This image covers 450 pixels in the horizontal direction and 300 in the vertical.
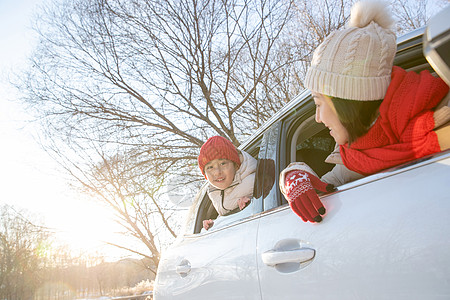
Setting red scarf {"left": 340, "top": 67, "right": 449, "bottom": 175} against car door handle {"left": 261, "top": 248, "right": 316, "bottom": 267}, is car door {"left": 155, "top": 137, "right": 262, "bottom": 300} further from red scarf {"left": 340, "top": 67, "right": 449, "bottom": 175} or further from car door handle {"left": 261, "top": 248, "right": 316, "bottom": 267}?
red scarf {"left": 340, "top": 67, "right": 449, "bottom": 175}

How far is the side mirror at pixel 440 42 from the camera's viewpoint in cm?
58

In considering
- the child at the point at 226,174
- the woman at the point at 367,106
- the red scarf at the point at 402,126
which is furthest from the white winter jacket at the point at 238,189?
the red scarf at the point at 402,126

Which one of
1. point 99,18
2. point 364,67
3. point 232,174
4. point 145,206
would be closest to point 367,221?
point 364,67

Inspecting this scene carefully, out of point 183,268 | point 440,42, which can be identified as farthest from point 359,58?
point 183,268

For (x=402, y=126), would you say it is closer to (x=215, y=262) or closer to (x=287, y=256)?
(x=287, y=256)

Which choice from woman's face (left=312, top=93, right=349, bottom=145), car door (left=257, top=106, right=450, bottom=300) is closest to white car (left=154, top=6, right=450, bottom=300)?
car door (left=257, top=106, right=450, bottom=300)

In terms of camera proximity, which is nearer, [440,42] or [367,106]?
[440,42]

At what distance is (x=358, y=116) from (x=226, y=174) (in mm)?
1304

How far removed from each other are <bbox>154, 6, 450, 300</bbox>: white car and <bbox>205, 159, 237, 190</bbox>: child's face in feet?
1.30

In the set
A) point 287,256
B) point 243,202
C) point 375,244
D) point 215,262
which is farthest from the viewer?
point 243,202

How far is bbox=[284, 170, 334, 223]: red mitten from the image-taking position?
1.25 meters

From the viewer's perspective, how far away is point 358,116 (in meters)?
1.35

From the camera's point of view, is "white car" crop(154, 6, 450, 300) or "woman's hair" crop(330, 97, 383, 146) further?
"woman's hair" crop(330, 97, 383, 146)

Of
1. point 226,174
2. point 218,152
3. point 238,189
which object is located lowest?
point 238,189
